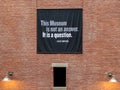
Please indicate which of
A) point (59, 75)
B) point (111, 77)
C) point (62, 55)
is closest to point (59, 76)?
point (59, 75)

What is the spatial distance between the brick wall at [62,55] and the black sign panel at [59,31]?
206 mm

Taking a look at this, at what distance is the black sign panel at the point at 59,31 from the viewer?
11.0m

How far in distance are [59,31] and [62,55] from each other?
3.21 feet

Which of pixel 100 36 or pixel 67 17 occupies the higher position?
pixel 67 17

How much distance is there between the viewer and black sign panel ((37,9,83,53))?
1098cm

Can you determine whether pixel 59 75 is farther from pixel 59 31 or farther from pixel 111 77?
pixel 111 77

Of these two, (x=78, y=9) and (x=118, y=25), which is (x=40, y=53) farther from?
(x=118, y=25)

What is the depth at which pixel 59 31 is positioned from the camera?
11.0 meters

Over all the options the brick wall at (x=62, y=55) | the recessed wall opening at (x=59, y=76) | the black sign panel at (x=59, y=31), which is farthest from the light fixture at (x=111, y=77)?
the recessed wall opening at (x=59, y=76)

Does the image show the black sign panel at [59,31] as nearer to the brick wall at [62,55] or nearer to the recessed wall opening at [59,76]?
the brick wall at [62,55]

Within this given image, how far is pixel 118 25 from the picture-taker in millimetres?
10867

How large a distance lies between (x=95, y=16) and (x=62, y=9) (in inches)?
53.5

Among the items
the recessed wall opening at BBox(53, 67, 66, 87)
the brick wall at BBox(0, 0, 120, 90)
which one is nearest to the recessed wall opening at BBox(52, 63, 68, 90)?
the recessed wall opening at BBox(53, 67, 66, 87)

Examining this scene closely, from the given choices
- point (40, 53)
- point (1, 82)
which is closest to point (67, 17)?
point (40, 53)
